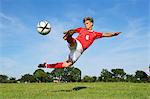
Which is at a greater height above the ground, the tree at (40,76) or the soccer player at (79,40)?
the tree at (40,76)

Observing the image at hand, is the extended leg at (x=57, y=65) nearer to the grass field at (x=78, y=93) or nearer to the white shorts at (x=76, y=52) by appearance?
the white shorts at (x=76, y=52)

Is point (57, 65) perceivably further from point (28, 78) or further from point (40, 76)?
point (28, 78)

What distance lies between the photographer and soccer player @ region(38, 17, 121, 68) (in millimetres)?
14406

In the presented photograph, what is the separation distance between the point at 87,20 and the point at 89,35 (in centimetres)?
74

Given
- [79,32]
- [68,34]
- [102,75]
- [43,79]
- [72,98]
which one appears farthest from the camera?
[102,75]

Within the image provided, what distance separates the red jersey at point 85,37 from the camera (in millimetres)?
14961

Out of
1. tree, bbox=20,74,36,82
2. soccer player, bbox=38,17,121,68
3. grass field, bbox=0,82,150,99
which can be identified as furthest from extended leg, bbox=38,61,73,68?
tree, bbox=20,74,36,82

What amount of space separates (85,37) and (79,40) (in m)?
0.31

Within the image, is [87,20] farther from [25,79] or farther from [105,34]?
Answer: [25,79]

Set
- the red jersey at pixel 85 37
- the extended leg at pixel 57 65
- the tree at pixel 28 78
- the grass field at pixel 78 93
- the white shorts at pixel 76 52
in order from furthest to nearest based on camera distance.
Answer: the tree at pixel 28 78 → the red jersey at pixel 85 37 → the white shorts at pixel 76 52 → the extended leg at pixel 57 65 → the grass field at pixel 78 93

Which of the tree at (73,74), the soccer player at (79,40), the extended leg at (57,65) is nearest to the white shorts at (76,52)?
the soccer player at (79,40)

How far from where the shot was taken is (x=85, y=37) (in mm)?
15031

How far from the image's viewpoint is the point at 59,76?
4899 inches

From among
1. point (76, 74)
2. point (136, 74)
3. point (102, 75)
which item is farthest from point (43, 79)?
point (136, 74)
